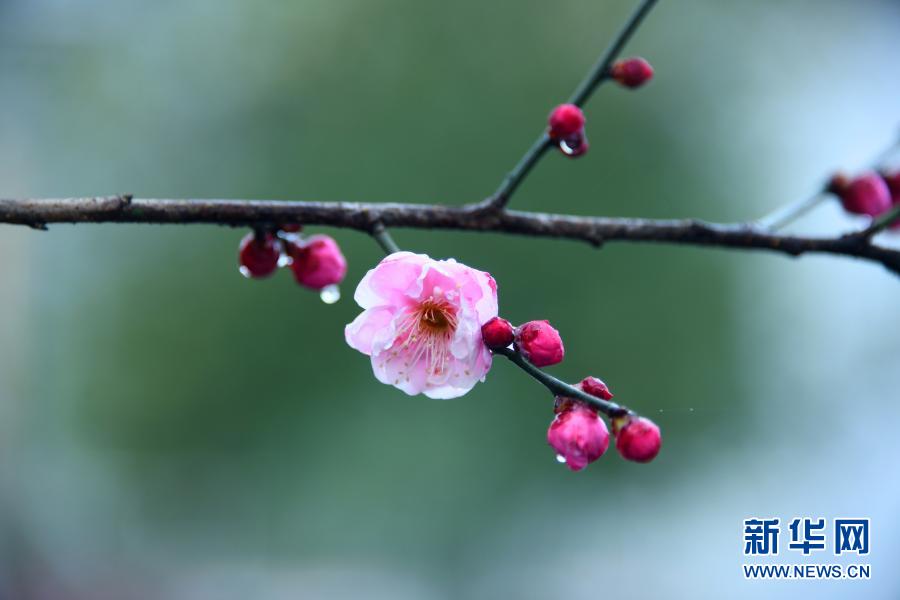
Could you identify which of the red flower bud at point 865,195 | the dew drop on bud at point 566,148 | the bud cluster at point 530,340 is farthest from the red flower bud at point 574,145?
the red flower bud at point 865,195

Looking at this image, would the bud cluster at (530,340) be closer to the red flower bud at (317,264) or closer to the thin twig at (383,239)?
the thin twig at (383,239)

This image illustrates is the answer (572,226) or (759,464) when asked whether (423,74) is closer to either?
(759,464)

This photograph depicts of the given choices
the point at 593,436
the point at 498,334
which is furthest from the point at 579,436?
the point at 498,334

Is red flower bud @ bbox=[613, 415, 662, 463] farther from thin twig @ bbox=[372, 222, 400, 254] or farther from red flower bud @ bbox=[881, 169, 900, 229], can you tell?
red flower bud @ bbox=[881, 169, 900, 229]

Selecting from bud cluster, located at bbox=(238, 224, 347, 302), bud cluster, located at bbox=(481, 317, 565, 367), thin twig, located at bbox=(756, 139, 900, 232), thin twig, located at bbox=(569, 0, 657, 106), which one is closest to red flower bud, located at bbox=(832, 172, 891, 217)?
thin twig, located at bbox=(756, 139, 900, 232)

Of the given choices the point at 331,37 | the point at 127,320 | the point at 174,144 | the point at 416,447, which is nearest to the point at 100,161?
the point at 174,144
